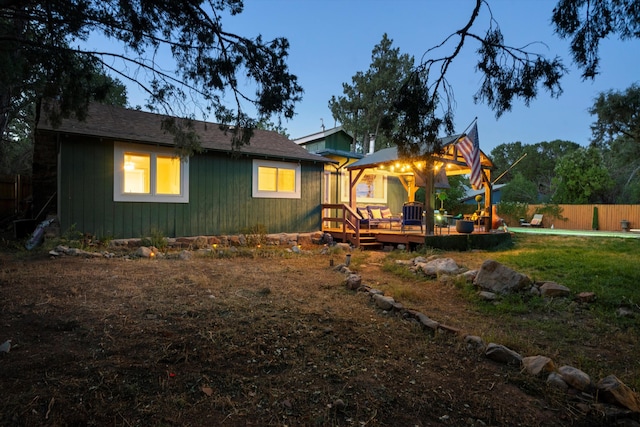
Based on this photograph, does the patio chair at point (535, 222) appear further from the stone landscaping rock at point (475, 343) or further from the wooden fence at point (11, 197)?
the wooden fence at point (11, 197)

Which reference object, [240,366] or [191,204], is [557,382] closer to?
[240,366]

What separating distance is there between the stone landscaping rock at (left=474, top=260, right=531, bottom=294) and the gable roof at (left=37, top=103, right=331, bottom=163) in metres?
5.11

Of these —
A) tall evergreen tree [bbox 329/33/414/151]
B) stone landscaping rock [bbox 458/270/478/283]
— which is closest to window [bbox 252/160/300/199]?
stone landscaping rock [bbox 458/270/478/283]

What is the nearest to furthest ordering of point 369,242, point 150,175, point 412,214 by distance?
1. point 150,175
2. point 412,214
3. point 369,242

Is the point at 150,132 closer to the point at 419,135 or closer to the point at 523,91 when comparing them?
the point at 419,135

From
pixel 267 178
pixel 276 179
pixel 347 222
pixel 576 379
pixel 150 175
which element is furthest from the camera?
pixel 267 178

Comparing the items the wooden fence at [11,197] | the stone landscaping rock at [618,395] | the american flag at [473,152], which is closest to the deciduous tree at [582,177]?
the american flag at [473,152]

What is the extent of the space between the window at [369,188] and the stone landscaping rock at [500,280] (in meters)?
7.97

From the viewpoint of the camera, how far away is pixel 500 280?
4793 mm

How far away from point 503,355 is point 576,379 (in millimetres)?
457

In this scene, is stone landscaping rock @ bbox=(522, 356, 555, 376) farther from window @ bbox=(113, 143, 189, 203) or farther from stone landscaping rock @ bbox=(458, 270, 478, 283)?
window @ bbox=(113, 143, 189, 203)

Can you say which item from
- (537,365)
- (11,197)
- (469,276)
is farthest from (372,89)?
(537,365)

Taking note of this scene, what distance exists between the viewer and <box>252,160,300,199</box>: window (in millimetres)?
9844

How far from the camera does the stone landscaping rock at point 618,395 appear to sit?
6.64ft
